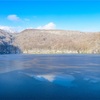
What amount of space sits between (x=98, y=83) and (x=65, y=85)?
361 centimetres

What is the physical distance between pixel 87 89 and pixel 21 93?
631 centimetres

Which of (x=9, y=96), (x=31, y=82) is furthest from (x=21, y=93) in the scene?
(x=31, y=82)

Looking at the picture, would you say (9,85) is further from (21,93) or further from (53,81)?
(53,81)

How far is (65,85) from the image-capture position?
24.0 m

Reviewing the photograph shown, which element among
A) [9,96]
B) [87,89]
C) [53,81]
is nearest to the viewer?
[9,96]

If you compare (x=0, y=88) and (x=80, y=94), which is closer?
(x=80, y=94)

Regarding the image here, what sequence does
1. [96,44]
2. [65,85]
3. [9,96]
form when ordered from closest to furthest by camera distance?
[9,96], [65,85], [96,44]

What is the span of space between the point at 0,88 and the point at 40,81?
5.28 m

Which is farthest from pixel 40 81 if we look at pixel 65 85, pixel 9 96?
pixel 9 96

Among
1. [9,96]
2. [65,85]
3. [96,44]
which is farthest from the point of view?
[96,44]

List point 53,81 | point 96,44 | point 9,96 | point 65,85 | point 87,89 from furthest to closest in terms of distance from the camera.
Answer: point 96,44 → point 53,81 → point 65,85 → point 87,89 → point 9,96

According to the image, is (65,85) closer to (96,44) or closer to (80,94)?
(80,94)

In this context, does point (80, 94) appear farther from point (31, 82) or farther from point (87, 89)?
point (31, 82)

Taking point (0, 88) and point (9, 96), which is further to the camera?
point (0, 88)
